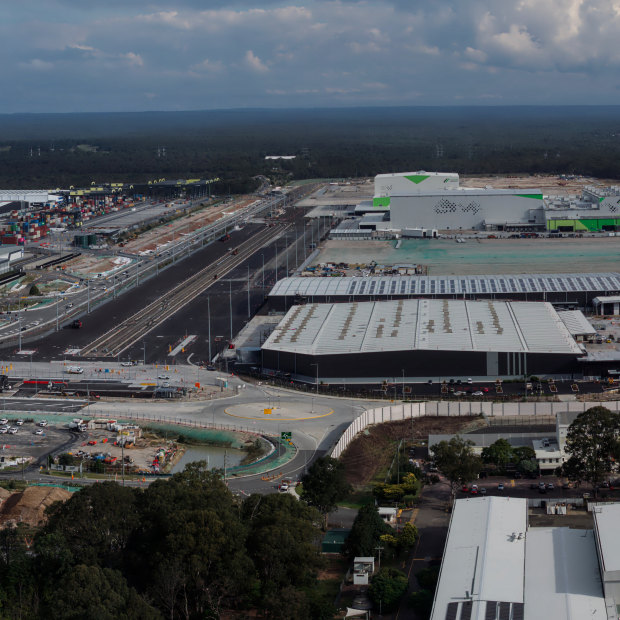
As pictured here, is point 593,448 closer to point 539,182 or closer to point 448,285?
point 448,285

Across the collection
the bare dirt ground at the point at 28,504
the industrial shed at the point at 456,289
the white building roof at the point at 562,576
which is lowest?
the bare dirt ground at the point at 28,504

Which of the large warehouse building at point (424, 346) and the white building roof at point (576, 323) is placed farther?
the white building roof at point (576, 323)

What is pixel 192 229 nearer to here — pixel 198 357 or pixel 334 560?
pixel 198 357

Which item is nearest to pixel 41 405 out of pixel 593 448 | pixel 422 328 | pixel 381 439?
pixel 381 439

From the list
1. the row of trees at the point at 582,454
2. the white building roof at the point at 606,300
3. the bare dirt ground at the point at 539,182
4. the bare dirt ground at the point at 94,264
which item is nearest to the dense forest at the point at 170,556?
the row of trees at the point at 582,454

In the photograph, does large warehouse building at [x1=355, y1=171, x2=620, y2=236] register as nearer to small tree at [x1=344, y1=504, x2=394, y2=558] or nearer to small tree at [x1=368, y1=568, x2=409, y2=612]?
small tree at [x1=344, y1=504, x2=394, y2=558]

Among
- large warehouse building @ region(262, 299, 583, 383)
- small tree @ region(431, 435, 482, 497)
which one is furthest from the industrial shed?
small tree @ region(431, 435, 482, 497)

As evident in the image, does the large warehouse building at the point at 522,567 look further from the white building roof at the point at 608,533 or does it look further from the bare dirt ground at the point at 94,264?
the bare dirt ground at the point at 94,264
